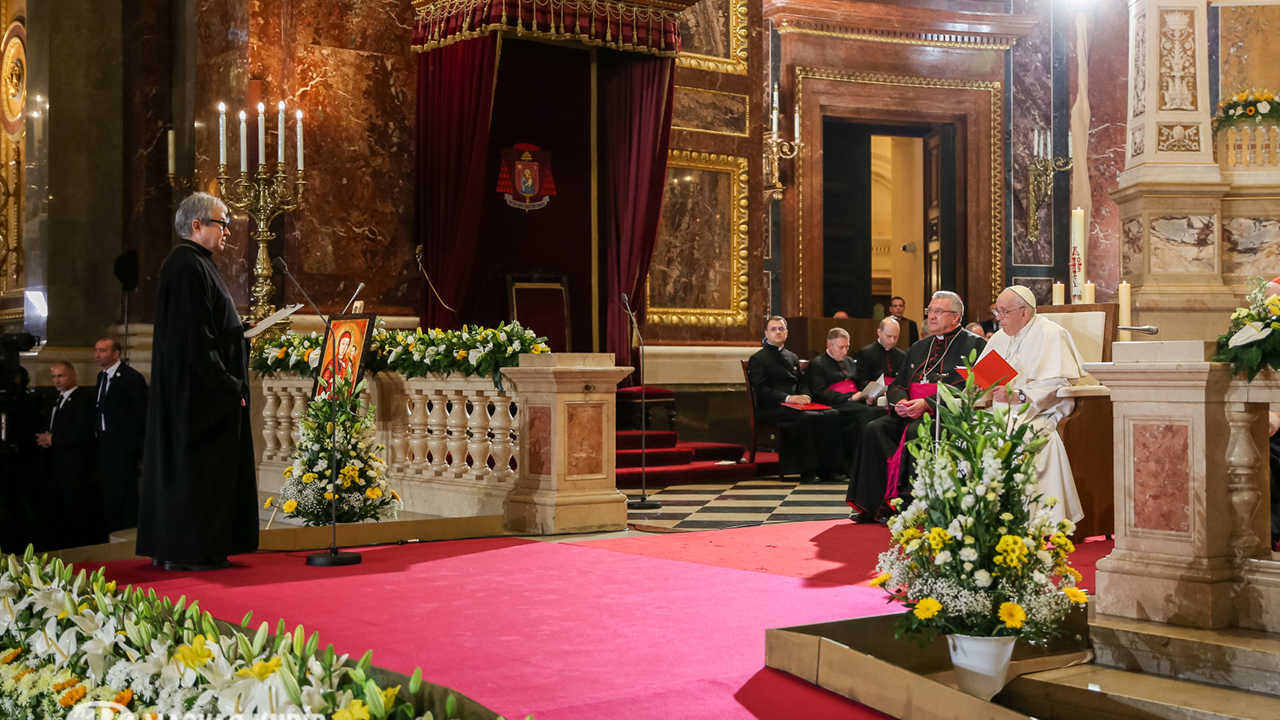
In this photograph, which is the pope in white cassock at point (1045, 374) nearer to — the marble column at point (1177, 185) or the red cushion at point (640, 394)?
the red cushion at point (640, 394)

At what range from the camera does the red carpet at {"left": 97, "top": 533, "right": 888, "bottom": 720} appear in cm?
330

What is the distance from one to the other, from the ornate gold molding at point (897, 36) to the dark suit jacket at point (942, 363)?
7.14m

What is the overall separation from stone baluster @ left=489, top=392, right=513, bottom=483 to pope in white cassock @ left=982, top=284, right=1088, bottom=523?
8.72 ft

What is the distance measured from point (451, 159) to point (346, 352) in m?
3.30

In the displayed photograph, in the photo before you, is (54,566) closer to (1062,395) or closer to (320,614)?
(320,614)

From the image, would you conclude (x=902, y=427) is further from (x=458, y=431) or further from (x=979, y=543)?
(x=979, y=543)

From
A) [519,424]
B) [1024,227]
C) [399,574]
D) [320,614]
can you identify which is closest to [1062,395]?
[519,424]

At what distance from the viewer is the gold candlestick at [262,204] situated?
8.55 m

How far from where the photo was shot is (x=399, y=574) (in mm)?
5402

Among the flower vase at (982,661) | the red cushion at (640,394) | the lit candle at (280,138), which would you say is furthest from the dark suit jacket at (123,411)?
the flower vase at (982,661)

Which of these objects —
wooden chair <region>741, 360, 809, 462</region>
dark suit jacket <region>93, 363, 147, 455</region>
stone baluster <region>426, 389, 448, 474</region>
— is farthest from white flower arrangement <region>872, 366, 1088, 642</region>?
wooden chair <region>741, 360, 809, 462</region>

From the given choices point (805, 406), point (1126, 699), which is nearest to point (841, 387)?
point (805, 406)

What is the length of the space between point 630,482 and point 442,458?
1.96m

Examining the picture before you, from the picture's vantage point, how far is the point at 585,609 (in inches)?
177
